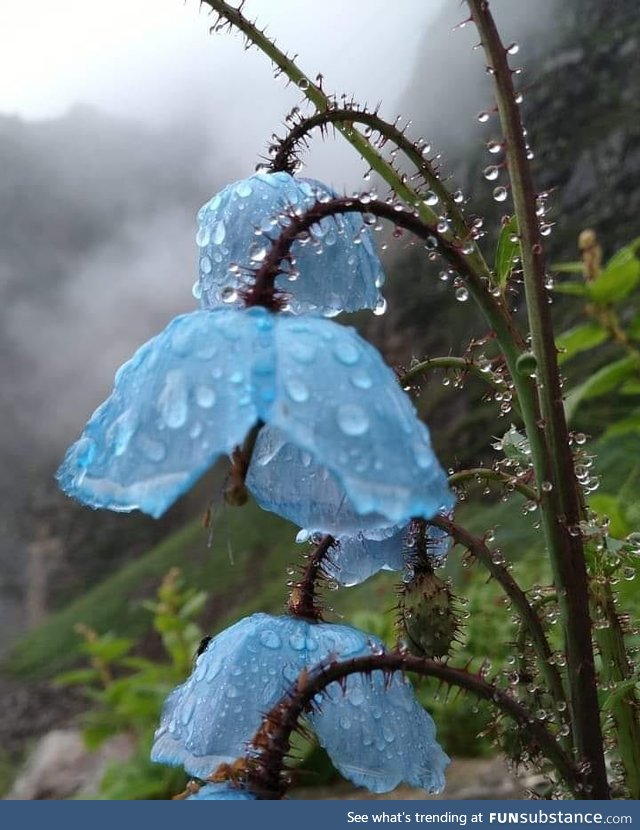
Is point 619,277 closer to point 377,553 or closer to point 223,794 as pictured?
point 377,553

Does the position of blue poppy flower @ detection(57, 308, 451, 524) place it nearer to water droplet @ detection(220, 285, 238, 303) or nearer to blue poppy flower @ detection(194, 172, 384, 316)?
water droplet @ detection(220, 285, 238, 303)

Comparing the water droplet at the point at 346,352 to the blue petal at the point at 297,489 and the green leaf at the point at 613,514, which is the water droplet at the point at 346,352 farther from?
the green leaf at the point at 613,514

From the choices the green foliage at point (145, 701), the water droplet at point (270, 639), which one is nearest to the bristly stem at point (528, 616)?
the water droplet at point (270, 639)

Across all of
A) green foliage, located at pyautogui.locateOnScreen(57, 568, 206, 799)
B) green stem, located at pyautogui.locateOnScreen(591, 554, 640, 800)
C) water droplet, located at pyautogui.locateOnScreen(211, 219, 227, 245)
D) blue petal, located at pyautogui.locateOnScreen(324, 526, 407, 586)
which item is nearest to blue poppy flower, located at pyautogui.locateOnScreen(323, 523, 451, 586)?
blue petal, located at pyautogui.locateOnScreen(324, 526, 407, 586)

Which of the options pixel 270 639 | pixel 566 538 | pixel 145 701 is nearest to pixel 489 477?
pixel 566 538

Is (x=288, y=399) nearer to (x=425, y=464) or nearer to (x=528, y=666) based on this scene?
(x=425, y=464)

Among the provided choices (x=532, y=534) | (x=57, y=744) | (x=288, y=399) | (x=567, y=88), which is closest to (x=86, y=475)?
(x=288, y=399)
